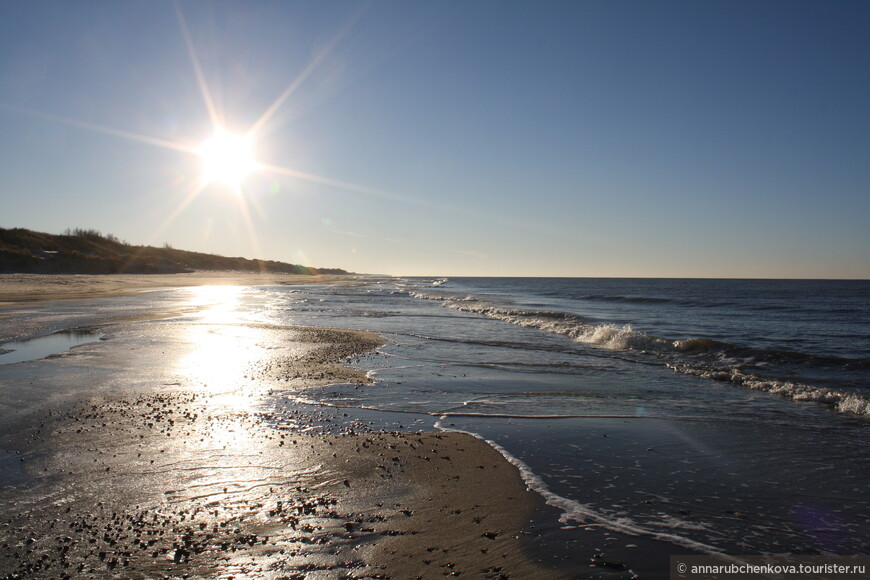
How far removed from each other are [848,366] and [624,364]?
7403 mm

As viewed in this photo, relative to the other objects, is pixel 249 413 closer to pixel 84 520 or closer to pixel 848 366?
pixel 84 520

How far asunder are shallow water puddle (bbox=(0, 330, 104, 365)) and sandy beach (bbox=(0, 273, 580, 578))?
14.5 ft

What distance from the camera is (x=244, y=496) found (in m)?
5.65

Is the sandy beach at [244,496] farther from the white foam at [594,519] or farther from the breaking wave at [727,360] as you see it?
the breaking wave at [727,360]

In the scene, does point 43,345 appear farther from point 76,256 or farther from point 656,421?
point 76,256

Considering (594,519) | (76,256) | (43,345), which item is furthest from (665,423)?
(76,256)

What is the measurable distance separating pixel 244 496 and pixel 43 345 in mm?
15253

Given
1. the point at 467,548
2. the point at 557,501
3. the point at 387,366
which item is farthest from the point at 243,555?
the point at 387,366

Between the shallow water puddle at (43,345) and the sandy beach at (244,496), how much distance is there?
443cm

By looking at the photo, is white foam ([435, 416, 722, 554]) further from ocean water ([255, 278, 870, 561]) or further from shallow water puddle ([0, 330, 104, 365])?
shallow water puddle ([0, 330, 104, 365])

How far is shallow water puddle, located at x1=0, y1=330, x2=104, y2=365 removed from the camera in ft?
46.7

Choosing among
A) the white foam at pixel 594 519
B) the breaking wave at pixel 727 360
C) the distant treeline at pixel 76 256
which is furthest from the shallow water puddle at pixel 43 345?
the distant treeline at pixel 76 256

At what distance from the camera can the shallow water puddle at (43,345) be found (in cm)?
1424

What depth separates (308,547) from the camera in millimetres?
4598
